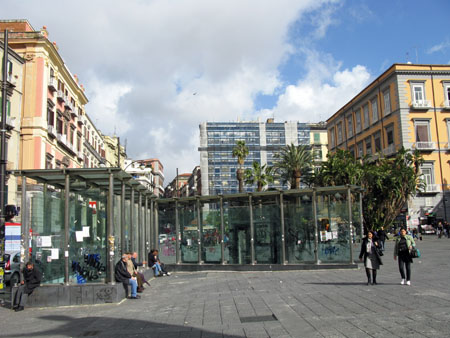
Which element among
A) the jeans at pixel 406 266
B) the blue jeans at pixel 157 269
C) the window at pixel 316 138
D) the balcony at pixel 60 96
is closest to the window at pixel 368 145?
the balcony at pixel 60 96

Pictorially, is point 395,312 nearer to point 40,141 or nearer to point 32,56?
point 40,141

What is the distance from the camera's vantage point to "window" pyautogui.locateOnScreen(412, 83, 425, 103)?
47250 mm

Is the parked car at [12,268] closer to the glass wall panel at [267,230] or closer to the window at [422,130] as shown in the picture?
the glass wall panel at [267,230]

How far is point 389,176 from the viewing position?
120 ft

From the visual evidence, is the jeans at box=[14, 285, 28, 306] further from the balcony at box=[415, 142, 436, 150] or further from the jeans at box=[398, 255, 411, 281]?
the balcony at box=[415, 142, 436, 150]

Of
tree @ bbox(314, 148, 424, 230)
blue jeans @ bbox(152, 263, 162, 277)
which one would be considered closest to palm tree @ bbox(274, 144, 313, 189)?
tree @ bbox(314, 148, 424, 230)

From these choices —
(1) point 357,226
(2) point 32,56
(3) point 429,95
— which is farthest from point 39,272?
(3) point 429,95

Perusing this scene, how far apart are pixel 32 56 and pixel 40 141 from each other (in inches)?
266

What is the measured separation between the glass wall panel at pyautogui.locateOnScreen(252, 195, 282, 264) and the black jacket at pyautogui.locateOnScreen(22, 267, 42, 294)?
10.0 meters

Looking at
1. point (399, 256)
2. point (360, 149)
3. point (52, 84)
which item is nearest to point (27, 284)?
point (399, 256)

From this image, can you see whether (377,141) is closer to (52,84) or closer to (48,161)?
(52,84)

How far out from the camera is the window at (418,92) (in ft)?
155

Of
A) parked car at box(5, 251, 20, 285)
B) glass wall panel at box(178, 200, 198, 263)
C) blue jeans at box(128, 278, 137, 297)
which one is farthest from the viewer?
glass wall panel at box(178, 200, 198, 263)

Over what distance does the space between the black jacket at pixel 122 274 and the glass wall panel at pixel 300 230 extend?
8.33 meters
